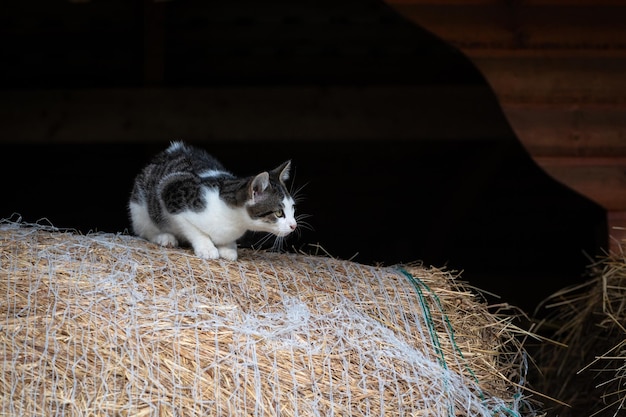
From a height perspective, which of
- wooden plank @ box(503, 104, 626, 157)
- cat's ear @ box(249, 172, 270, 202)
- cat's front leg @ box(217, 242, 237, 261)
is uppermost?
wooden plank @ box(503, 104, 626, 157)

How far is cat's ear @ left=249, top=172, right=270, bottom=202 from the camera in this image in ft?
14.3

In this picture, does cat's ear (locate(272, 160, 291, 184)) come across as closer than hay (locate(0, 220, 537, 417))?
No

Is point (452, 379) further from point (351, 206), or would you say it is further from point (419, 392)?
point (351, 206)

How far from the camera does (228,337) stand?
3557 millimetres

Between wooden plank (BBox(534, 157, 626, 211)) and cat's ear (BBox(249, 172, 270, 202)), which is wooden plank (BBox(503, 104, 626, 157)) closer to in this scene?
wooden plank (BBox(534, 157, 626, 211))

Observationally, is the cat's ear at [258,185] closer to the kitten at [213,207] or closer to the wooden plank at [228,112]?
the kitten at [213,207]

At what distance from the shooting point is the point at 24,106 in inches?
275

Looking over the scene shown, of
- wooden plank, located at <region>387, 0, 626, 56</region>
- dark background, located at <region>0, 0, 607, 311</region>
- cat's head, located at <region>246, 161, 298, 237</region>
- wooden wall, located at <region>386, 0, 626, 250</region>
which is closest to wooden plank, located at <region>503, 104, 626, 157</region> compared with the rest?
wooden wall, located at <region>386, 0, 626, 250</region>

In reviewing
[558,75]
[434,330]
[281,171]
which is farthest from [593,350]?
[281,171]

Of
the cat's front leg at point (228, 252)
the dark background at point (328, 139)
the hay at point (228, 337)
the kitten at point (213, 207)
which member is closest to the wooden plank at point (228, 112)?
the dark background at point (328, 139)

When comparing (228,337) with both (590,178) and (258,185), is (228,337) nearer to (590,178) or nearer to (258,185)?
(258,185)

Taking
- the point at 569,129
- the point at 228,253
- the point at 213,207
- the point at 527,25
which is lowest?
the point at 228,253

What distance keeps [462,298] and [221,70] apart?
3.95m

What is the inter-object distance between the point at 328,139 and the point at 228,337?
3598mm
